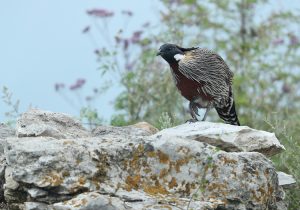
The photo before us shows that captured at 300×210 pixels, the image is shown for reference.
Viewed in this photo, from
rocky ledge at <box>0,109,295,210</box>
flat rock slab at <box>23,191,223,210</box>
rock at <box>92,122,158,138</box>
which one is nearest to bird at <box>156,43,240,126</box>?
rock at <box>92,122,158,138</box>

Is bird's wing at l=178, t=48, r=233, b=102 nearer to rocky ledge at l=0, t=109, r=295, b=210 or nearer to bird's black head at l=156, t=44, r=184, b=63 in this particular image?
bird's black head at l=156, t=44, r=184, b=63

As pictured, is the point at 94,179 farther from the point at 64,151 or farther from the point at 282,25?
the point at 282,25

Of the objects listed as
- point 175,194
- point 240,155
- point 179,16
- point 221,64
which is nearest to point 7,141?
point 175,194

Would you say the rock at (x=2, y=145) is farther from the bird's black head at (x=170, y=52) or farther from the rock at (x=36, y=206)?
the bird's black head at (x=170, y=52)

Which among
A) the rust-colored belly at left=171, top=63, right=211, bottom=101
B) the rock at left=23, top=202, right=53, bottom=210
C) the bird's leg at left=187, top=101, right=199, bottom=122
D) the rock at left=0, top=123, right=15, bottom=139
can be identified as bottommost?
the rock at left=23, top=202, right=53, bottom=210

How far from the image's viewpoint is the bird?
8230 mm

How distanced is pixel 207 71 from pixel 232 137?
1.52 m

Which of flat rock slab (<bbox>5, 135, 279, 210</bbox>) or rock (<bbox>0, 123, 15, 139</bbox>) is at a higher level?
rock (<bbox>0, 123, 15, 139</bbox>)

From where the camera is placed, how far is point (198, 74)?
327 inches

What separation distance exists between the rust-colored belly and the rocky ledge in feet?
7.12

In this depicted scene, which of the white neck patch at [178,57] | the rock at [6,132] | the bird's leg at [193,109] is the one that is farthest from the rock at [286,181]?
the rock at [6,132]

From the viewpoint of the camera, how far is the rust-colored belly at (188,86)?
8281mm

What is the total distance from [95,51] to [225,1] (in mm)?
4101

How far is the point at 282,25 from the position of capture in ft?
52.9
